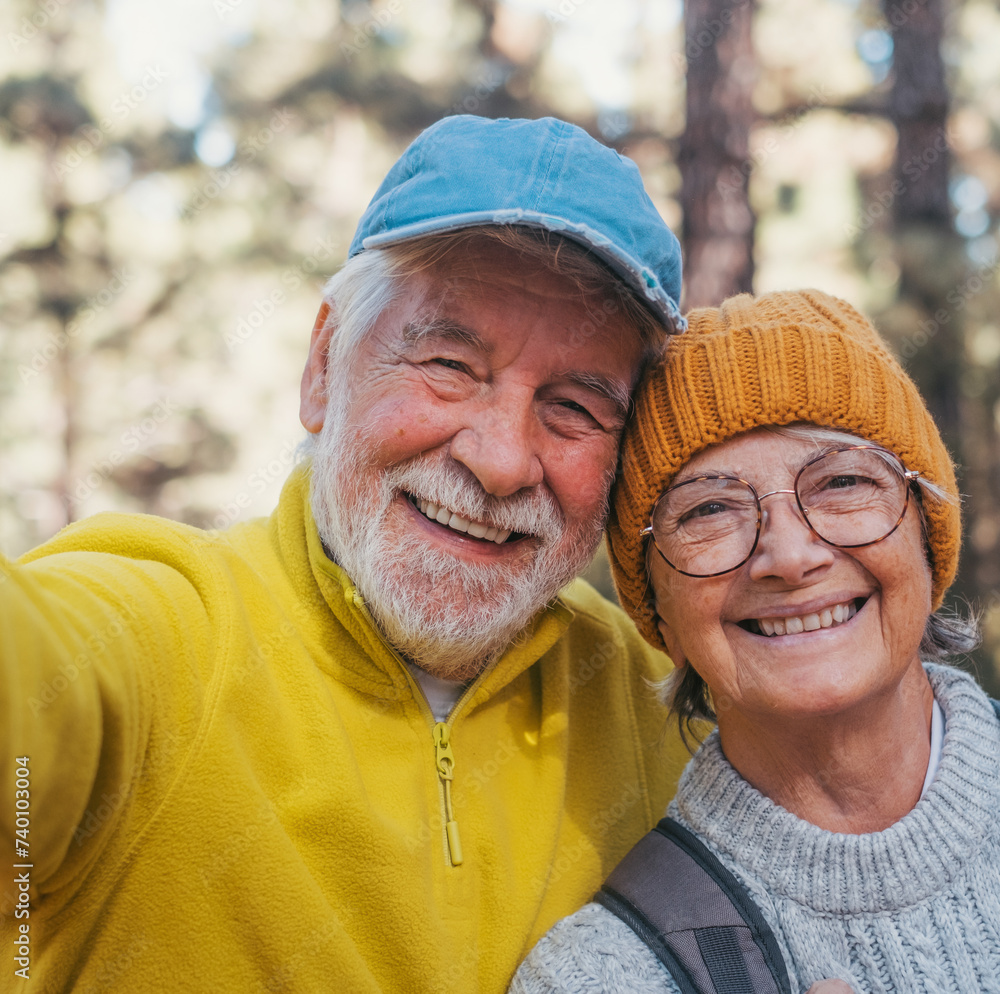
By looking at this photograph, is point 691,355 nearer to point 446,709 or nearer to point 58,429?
point 446,709

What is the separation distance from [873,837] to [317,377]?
171 cm

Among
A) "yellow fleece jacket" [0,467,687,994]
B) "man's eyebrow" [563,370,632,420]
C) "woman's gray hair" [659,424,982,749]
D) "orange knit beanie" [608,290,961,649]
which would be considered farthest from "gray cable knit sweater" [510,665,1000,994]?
"man's eyebrow" [563,370,632,420]

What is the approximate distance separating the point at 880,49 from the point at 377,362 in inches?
353

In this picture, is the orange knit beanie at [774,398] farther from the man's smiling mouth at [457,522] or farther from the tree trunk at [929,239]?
the tree trunk at [929,239]

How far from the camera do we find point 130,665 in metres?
1.59

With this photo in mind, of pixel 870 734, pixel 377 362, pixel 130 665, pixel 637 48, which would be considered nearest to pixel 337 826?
pixel 130 665

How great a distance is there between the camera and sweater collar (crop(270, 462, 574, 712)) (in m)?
2.09

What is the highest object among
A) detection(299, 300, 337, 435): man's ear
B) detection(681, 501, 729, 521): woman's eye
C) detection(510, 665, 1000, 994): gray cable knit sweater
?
detection(299, 300, 337, 435): man's ear

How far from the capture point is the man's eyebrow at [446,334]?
6.91 feet

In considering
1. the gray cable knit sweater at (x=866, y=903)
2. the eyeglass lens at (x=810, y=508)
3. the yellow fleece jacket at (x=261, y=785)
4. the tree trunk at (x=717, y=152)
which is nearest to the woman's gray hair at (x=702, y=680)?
the yellow fleece jacket at (x=261, y=785)

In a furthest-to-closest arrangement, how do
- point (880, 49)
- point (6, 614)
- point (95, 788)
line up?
point (880, 49)
point (95, 788)
point (6, 614)

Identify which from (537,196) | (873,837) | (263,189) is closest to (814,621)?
(873,837)

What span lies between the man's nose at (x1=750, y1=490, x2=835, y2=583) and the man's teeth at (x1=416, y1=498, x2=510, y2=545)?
0.57 meters

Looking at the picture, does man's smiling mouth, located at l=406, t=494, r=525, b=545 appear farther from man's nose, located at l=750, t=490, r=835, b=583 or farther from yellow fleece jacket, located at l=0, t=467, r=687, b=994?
man's nose, located at l=750, t=490, r=835, b=583
